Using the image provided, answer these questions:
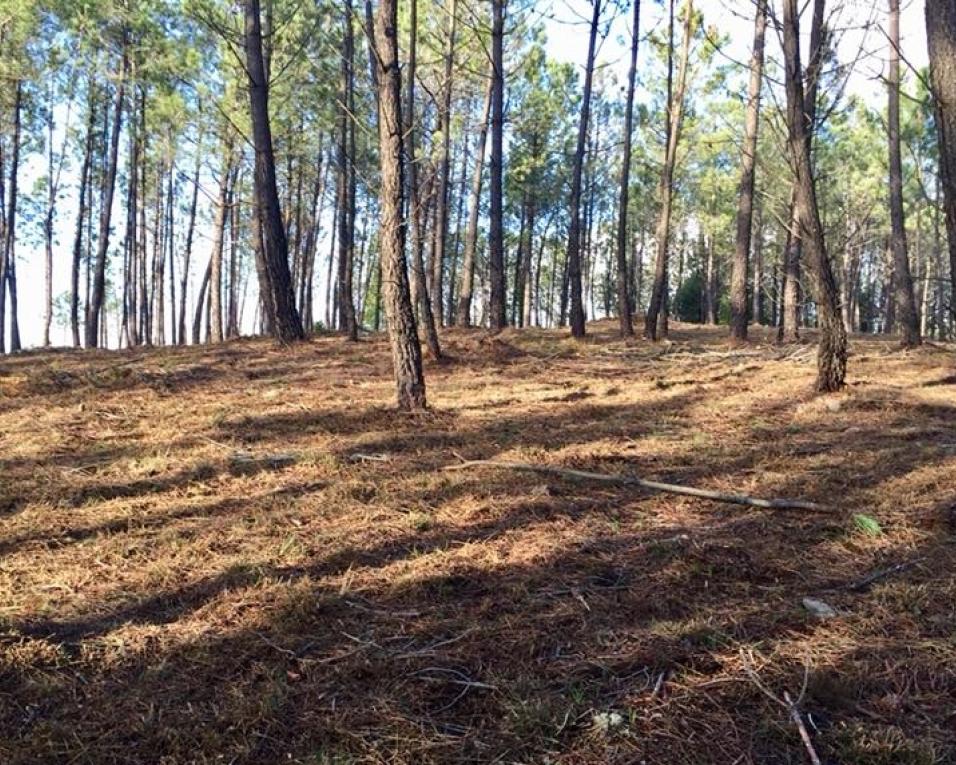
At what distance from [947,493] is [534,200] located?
28560mm

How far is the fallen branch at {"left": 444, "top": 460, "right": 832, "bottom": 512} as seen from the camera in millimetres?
3777

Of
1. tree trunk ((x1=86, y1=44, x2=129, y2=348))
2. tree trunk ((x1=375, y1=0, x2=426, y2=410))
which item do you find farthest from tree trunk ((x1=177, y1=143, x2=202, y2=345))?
tree trunk ((x1=375, y1=0, x2=426, y2=410))

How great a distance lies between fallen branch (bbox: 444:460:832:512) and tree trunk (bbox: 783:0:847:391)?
358cm

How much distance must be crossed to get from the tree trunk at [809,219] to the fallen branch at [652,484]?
358 cm

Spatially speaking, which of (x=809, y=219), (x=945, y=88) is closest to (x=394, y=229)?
(x=945, y=88)

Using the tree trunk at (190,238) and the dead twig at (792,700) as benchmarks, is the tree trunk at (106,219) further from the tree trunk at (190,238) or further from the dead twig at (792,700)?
the dead twig at (792,700)

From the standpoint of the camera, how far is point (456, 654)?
2.44 meters

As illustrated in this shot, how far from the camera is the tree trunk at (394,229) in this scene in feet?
19.6

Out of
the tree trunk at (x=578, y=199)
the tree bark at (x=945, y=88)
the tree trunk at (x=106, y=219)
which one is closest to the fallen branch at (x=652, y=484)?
the tree bark at (x=945, y=88)

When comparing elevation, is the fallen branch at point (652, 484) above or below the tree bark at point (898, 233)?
below

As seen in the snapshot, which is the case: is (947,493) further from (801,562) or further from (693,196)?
(693,196)

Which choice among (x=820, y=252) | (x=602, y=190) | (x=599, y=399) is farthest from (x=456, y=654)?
(x=602, y=190)

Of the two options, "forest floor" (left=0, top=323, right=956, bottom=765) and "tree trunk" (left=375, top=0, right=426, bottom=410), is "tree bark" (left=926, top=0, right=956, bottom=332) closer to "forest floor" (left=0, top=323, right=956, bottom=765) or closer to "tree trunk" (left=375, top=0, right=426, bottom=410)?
"forest floor" (left=0, top=323, right=956, bottom=765)

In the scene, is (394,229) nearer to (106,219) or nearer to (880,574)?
(880,574)
